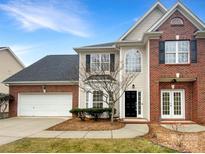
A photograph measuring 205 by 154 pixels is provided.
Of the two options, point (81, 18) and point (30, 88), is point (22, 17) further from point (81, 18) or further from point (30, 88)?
point (30, 88)

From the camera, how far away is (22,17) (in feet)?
55.0

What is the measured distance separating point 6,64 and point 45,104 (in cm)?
955

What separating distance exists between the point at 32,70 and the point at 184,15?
15789mm

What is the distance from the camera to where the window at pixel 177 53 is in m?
18.0

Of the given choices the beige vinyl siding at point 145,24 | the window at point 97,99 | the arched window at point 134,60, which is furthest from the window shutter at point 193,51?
the window at point 97,99

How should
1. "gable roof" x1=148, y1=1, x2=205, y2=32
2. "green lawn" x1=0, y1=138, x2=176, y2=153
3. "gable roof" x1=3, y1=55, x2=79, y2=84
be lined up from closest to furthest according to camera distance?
1. "green lawn" x1=0, y1=138, x2=176, y2=153
2. "gable roof" x1=148, y1=1, x2=205, y2=32
3. "gable roof" x1=3, y1=55, x2=79, y2=84

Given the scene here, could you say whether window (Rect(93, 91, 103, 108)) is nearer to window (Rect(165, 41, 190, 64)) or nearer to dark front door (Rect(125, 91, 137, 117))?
dark front door (Rect(125, 91, 137, 117))

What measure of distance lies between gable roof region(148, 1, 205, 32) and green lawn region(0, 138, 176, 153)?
10.1 m

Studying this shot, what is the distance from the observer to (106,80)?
65.0 feet

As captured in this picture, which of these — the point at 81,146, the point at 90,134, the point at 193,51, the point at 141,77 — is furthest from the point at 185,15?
the point at 81,146

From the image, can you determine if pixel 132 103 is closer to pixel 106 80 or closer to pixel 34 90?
pixel 106 80

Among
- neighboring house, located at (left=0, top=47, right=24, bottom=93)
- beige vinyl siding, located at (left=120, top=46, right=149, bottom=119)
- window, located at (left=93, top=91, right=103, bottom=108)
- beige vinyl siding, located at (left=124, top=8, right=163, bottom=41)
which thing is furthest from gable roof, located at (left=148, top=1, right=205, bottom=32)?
neighboring house, located at (left=0, top=47, right=24, bottom=93)

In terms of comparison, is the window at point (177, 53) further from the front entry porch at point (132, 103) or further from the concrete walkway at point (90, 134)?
the concrete walkway at point (90, 134)

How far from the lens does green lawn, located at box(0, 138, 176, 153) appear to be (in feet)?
30.3
